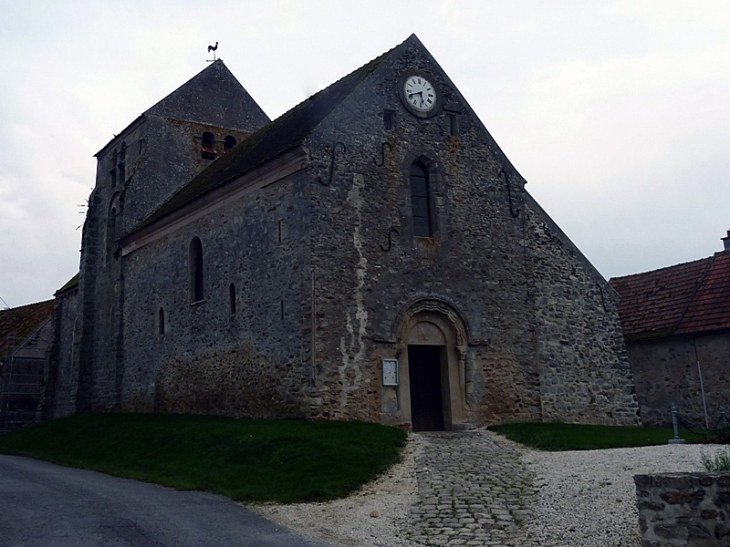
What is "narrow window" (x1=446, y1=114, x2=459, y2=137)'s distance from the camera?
20469 mm

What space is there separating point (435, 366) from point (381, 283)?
289cm

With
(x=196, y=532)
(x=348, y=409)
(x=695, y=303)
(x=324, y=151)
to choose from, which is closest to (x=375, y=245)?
(x=324, y=151)

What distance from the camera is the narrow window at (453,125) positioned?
2047cm

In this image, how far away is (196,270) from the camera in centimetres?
2252

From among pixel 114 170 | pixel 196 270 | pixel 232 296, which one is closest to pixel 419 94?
pixel 232 296

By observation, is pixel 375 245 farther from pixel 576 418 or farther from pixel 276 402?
pixel 576 418

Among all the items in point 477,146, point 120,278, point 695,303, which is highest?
point 477,146

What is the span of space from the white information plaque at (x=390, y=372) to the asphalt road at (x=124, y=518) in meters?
6.38

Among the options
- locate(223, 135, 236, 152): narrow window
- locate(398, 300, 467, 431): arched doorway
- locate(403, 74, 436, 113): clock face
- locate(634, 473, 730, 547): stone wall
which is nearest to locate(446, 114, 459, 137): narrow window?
locate(403, 74, 436, 113): clock face

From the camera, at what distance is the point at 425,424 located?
1862cm

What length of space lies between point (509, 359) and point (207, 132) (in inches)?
659

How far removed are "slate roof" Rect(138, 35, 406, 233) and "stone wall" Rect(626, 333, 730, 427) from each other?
13371 mm

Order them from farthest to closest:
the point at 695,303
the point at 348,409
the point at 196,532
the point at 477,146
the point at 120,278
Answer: the point at 120,278, the point at 695,303, the point at 477,146, the point at 348,409, the point at 196,532

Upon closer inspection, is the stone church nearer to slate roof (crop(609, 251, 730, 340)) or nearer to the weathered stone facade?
slate roof (crop(609, 251, 730, 340))
